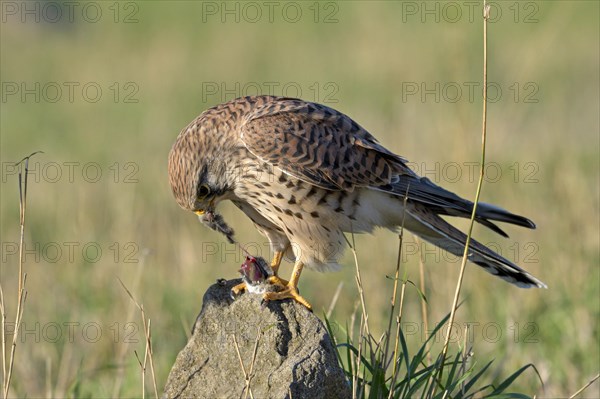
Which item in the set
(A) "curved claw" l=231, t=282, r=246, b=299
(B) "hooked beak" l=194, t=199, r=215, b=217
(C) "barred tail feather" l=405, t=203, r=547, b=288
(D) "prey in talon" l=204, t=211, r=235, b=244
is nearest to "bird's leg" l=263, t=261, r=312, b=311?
(A) "curved claw" l=231, t=282, r=246, b=299

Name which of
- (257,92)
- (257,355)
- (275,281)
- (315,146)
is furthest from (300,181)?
(257,92)

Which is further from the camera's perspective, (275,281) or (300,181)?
(300,181)

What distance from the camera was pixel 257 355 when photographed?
4.10 meters

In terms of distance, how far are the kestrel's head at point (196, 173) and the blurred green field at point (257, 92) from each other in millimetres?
375

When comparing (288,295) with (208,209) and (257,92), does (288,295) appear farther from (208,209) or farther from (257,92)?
(257,92)

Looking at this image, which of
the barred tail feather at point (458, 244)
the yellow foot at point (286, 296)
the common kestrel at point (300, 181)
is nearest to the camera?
the yellow foot at point (286, 296)

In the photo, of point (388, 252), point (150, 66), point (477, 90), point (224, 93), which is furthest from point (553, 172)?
point (150, 66)

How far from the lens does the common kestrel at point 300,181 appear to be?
4863 millimetres

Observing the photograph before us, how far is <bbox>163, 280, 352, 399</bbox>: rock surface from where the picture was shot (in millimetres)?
3934

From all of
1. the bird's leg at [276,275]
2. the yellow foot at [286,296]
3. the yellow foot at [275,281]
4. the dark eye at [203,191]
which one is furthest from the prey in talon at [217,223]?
the yellow foot at [286,296]

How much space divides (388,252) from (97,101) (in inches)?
365

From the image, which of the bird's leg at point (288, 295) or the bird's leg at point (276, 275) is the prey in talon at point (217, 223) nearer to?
the bird's leg at point (276, 275)

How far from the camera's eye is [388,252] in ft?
25.8

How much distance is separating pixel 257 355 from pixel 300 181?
1.15m
